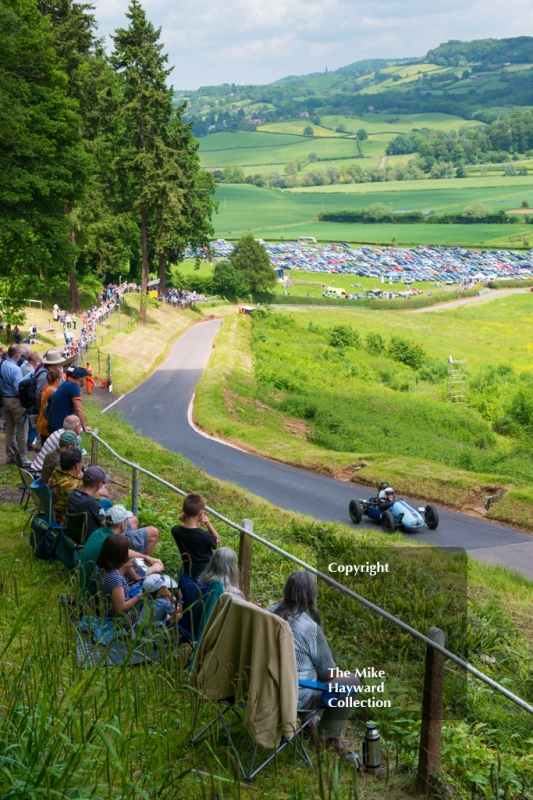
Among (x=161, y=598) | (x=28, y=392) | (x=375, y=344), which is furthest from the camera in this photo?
(x=375, y=344)

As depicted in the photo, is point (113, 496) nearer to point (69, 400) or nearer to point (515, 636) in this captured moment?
point (69, 400)

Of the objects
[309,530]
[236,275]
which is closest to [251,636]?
[309,530]

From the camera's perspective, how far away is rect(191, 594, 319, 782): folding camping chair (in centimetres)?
460

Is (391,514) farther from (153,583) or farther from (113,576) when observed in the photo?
(113,576)

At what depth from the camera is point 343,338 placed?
2482 inches

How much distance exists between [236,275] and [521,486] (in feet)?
250

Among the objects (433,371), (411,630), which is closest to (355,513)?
(411,630)

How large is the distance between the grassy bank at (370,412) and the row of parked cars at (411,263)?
329 ft

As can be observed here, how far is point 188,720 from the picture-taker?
16.2ft

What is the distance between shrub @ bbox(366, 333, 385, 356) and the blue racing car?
43051 mm

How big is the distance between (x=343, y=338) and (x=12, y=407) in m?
51.0

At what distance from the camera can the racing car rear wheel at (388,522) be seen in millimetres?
18812

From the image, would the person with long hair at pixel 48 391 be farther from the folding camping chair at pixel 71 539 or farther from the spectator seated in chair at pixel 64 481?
the folding camping chair at pixel 71 539

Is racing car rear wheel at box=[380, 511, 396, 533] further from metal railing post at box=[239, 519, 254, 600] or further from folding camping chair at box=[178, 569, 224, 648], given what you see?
folding camping chair at box=[178, 569, 224, 648]
